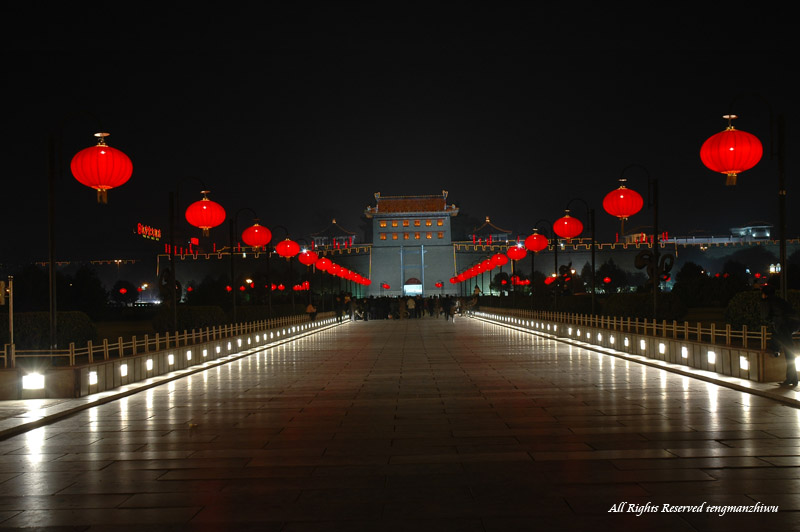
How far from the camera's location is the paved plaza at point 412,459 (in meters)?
4.43

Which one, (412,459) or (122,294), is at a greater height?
(122,294)

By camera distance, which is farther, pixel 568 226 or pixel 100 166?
pixel 568 226

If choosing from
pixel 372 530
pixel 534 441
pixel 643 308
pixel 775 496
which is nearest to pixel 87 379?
pixel 534 441

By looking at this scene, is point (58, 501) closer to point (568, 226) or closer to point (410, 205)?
point (568, 226)

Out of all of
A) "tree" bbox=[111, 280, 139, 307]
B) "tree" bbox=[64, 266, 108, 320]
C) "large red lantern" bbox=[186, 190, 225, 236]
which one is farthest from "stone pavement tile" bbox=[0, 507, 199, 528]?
"tree" bbox=[111, 280, 139, 307]

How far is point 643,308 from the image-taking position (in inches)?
814

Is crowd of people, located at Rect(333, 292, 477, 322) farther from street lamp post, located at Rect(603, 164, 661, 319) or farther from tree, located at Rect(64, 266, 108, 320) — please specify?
street lamp post, located at Rect(603, 164, 661, 319)

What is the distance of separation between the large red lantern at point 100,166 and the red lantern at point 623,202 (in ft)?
28.8

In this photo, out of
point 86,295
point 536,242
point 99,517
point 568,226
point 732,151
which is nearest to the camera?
point 99,517

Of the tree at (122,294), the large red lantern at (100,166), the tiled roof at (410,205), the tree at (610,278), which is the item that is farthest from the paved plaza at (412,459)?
the tiled roof at (410,205)

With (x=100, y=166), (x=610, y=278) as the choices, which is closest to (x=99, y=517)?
(x=100, y=166)

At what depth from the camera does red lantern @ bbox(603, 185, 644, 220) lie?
14.4 m

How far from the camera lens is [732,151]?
394 inches

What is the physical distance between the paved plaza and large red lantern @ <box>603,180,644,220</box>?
4087 mm
